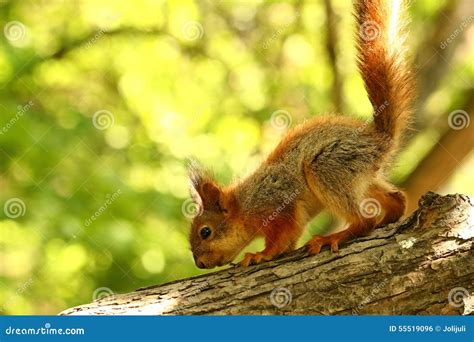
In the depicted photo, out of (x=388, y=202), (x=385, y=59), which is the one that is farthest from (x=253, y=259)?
(x=385, y=59)

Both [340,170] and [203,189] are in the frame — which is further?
[203,189]

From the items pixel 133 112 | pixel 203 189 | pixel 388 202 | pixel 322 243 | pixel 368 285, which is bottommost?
pixel 368 285

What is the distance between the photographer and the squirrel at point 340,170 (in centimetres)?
471

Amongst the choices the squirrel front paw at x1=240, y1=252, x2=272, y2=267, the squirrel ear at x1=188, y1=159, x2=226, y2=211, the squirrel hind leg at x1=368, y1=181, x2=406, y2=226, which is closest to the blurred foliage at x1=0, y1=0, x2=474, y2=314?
the squirrel ear at x1=188, y1=159, x2=226, y2=211

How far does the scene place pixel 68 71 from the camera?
800 centimetres

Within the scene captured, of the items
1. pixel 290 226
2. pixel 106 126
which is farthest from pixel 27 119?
pixel 290 226

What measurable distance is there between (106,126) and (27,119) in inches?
34.8

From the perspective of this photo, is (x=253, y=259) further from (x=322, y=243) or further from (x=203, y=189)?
(x=203, y=189)

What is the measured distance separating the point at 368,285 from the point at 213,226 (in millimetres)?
1642

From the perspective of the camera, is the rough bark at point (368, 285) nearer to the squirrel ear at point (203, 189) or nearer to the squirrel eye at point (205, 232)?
the squirrel eye at point (205, 232)

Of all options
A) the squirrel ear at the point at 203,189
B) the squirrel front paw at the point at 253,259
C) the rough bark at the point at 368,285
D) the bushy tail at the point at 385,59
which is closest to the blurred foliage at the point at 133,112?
the squirrel ear at the point at 203,189

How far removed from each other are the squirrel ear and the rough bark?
1.22 meters

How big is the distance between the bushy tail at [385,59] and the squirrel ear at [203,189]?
1444 millimetres

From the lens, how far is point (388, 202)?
4980 millimetres
